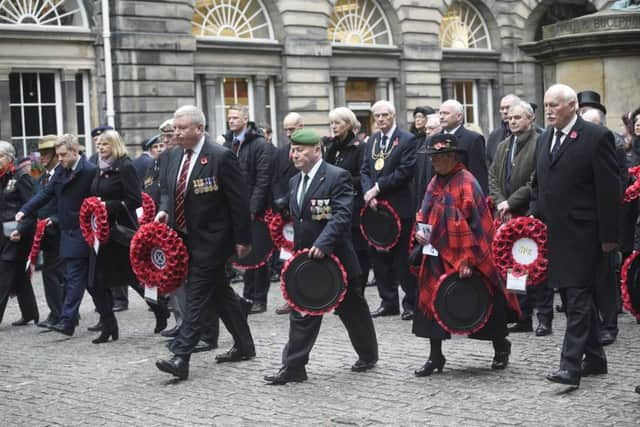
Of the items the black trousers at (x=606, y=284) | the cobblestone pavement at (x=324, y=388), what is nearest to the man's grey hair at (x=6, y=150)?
the cobblestone pavement at (x=324, y=388)

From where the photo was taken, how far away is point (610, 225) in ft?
24.0

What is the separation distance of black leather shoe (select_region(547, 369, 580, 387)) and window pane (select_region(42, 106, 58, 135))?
57.3ft

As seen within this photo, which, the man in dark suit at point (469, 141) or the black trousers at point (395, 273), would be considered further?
the black trousers at point (395, 273)

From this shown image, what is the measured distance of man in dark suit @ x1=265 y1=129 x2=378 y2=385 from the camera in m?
7.96

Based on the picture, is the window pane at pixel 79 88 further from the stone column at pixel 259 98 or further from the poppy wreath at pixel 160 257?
the poppy wreath at pixel 160 257

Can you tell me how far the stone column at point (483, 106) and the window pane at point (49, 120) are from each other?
1487cm

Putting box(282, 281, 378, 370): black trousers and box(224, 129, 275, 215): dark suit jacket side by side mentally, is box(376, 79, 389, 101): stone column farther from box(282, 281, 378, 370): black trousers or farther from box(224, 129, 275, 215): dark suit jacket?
box(282, 281, 378, 370): black trousers

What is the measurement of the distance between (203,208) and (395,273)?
3598 millimetres

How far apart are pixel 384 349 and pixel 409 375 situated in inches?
45.8

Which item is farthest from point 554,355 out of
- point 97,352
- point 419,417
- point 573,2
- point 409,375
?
point 573,2

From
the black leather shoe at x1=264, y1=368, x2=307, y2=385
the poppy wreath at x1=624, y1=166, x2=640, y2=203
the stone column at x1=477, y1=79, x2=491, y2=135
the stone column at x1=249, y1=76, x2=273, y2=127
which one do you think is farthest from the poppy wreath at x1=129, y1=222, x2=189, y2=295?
the stone column at x1=477, y1=79, x2=491, y2=135

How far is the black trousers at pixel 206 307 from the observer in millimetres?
8203

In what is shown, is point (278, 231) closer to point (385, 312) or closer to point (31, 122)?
point (385, 312)

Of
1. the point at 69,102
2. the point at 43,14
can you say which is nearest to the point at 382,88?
the point at 69,102
